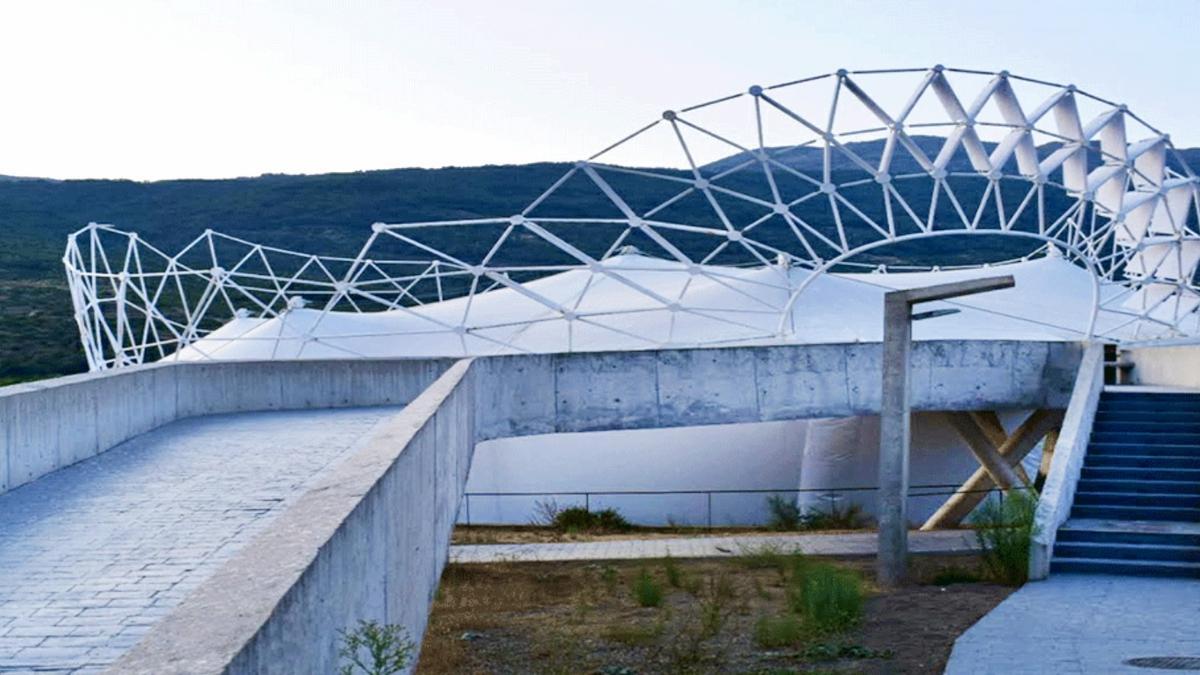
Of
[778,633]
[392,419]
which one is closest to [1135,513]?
[778,633]

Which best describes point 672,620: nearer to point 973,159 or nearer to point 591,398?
point 591,398

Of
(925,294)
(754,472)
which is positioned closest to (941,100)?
(754,472)

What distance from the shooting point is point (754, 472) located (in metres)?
38.7

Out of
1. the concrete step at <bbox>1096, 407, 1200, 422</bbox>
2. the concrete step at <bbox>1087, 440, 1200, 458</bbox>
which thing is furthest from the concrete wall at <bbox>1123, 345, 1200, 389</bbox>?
the concrete step at <bbox>1087, 440, 1200, 458</bbox>

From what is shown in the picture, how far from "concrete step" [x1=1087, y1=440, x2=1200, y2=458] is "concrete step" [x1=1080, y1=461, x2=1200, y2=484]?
0.57 metres

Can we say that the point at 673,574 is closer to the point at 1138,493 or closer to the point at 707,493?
the point at 1138,493

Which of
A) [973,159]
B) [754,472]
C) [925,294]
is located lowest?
[754,472]

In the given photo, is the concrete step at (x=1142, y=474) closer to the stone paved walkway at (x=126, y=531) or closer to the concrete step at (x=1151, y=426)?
the concrete step at (x=1151, y=426)

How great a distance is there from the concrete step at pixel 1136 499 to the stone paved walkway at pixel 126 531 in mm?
9179

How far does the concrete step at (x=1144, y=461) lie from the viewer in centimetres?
2080

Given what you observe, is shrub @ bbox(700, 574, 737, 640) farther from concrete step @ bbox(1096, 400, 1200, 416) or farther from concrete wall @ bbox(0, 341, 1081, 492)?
concrete step @ bbox(1096, 400, 1200, 416)

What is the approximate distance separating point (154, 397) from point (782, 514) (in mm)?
19174

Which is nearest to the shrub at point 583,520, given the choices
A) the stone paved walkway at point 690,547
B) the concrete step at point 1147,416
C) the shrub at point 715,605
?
the stone paved walkway at point 690,547

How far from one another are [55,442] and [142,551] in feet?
15.1
